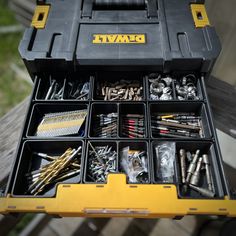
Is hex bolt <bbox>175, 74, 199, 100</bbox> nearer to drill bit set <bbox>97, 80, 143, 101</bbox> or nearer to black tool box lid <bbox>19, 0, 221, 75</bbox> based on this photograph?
black tool box lid <bbox>19, 0, 221, 75</bbox>

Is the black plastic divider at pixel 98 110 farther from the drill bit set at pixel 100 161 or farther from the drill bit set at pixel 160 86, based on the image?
the drill bit set at pixel 160 86

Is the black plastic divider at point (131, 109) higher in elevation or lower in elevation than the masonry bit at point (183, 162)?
higher

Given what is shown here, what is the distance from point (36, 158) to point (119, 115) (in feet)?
1.22

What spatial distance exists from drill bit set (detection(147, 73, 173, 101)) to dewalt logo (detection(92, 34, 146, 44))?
0.55 feet

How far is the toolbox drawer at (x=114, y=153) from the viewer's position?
2.60ft

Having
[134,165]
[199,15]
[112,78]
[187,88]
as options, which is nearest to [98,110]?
[112,78]


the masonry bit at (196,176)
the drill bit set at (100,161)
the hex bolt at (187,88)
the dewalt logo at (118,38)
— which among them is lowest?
the masonry bit at (196,176)

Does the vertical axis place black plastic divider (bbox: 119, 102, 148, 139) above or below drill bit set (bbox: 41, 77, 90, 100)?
below

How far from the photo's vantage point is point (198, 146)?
38.4 inches

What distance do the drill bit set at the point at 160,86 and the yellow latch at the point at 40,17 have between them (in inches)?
22.3

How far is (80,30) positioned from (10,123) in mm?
535

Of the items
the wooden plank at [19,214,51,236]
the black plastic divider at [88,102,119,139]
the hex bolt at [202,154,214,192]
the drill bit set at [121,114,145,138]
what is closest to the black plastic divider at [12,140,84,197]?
the black plastic divider at [88,102,119,139]

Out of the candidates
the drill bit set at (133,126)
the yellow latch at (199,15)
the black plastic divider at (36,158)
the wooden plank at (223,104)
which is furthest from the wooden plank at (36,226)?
the yellow latch at (199,15)

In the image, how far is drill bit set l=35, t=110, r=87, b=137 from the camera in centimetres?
100
